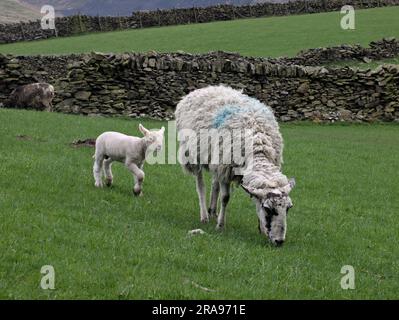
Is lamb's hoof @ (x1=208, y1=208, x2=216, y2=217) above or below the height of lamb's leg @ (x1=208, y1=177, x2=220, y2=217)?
below

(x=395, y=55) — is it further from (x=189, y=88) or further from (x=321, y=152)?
(x=321, y=152)

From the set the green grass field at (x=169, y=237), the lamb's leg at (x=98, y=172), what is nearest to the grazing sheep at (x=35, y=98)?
the green grass field at (x=169, y=237)

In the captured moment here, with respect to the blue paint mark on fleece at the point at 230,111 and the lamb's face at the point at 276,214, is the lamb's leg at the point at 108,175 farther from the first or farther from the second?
the lamb's face at the point at 276,214

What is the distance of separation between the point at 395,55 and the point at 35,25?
1153 inches

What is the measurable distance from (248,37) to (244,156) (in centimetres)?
3206

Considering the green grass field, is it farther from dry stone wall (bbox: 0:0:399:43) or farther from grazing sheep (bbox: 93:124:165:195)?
dry stone wall (bbox: 0:0:399:43)

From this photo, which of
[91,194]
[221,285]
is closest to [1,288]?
[221,285]

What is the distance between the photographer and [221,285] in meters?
6.51

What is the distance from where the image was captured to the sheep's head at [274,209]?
8.08 m

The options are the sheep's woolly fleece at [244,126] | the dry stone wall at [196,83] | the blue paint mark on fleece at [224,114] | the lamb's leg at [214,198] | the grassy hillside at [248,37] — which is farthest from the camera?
the grassy hillside at [248,37]

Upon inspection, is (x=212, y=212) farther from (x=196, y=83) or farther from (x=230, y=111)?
(x=196, y=83)

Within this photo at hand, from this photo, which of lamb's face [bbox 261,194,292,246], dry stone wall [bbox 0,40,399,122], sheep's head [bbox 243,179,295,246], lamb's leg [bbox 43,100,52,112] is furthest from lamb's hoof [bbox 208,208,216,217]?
dry stone wall [bbox 0,40,399,122]

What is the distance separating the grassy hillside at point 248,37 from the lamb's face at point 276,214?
26151 mm

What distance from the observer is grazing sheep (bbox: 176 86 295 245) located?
8234 millimetres
